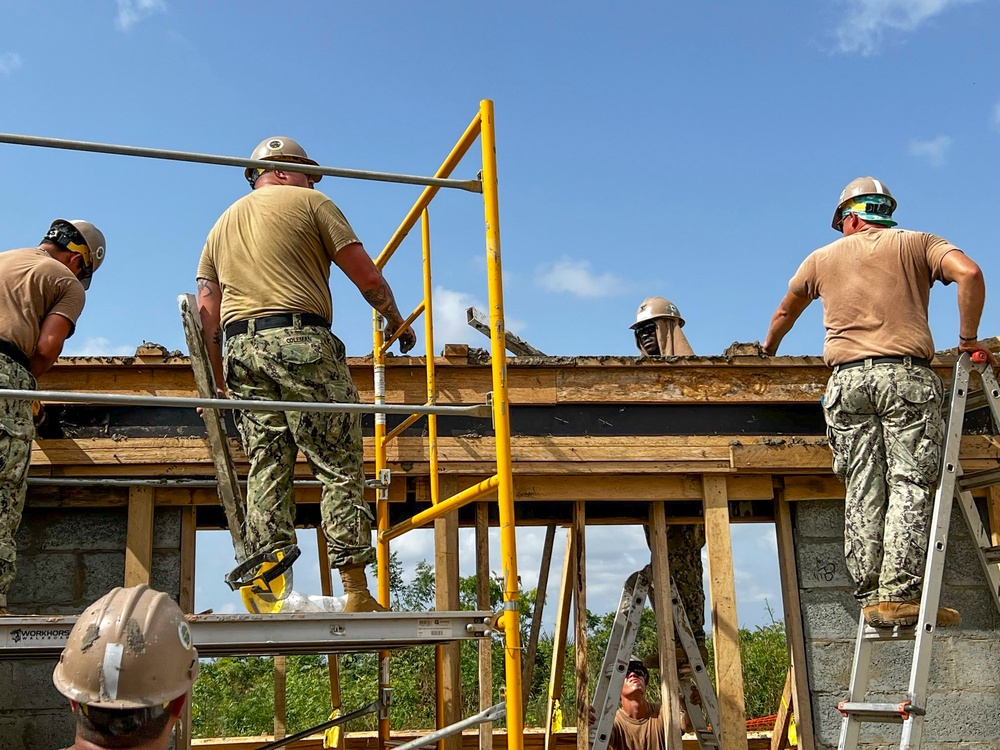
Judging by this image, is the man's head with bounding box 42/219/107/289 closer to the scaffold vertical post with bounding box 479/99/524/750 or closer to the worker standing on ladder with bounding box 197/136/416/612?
the worker standing on ladder with bounding box 197/136/416/612

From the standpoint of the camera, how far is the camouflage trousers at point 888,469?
184 inches

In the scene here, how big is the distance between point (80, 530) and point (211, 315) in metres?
2.24

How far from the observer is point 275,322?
13.4 feet

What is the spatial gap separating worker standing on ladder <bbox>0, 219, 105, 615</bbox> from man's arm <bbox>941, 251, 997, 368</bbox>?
13.4 ft

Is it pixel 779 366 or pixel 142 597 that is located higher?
pixel 779 366

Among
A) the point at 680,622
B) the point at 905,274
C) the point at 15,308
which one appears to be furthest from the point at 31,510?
Answer: the point at 905,274

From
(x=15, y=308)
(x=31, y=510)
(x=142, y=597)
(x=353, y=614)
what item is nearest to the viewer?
(x=142, y=597)

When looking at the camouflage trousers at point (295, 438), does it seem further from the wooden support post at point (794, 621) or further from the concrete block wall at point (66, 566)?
the wooden support post at point (794, 621)

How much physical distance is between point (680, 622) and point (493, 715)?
3105 mm

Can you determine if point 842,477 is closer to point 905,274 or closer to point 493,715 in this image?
point 905,274

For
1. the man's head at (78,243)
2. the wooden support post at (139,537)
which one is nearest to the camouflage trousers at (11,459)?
the man's head at (78,243)

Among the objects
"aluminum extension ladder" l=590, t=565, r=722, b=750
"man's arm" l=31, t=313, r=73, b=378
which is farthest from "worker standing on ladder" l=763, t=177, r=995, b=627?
"man's arm" l=31, t=313, r=73, b=378

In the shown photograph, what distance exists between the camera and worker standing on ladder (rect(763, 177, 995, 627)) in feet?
15.4

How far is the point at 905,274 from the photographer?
5.06m
